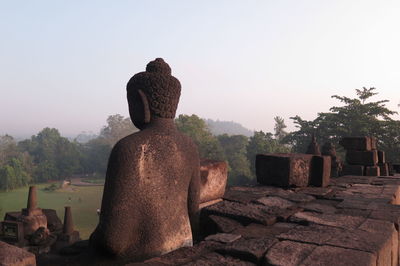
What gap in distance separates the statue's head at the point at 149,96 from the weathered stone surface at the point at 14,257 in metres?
1.23

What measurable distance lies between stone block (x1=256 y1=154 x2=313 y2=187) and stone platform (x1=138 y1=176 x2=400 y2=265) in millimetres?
508

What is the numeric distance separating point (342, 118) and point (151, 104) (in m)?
28.8

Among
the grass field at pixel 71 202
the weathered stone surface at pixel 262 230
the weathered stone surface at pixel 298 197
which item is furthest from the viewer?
the grass field at pixel 71 202

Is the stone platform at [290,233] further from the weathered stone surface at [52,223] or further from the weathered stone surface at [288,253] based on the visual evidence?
the weathered stone surface at [52,223]

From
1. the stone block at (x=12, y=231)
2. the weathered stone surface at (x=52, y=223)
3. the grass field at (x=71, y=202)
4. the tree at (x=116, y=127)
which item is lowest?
the grass field at (x=71, y=202)

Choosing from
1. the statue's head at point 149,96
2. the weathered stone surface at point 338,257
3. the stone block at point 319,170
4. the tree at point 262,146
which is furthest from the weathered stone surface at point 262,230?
the tree at point 262,146

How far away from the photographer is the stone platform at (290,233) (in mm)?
Result: 2428

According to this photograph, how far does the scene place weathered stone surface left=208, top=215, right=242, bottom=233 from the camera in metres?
3.44

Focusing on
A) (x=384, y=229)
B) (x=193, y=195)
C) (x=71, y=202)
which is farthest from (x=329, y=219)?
(x=71, y=202)

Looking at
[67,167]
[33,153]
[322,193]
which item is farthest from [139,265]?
[33,153]

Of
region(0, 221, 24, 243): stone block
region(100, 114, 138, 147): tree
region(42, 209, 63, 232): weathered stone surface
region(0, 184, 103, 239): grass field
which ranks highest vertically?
region(100, 114, 138, 147): tree

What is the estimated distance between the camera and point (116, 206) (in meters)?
2.32

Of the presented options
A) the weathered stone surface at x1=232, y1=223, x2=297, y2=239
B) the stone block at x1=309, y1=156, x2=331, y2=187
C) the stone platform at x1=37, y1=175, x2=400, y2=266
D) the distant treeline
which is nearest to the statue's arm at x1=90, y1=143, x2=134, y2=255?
the stone platform at x1=37, y1=175, x2=400, y2=266

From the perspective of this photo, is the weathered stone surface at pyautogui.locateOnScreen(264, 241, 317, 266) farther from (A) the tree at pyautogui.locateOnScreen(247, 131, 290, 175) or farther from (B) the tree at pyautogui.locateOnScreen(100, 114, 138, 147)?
(B) the tree at pyautogui.locateOnScreen(100, 114, 138, 147)
